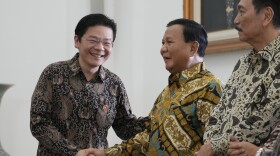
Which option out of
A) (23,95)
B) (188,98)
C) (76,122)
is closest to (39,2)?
(23,95)

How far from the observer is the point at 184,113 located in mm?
2721

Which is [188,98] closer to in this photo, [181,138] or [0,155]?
[181,138]

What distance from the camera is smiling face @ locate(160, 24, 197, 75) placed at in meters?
2.86

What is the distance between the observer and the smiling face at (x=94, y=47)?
3.25 m

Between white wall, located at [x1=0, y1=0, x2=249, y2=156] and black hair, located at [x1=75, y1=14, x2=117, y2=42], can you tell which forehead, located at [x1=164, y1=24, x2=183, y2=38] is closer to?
black hair, located at [x1=75, y1=14, x2=117, y2=42]

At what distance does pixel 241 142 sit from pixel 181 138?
495 millimetres

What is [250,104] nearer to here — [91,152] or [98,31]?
[91,152]

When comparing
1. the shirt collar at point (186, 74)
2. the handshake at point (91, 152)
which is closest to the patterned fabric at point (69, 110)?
the handshake at point (91, 152)

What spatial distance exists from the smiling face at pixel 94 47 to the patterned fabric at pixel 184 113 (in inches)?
22.1

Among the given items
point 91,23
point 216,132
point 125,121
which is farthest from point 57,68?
point 216,132

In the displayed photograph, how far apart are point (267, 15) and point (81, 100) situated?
120 cm

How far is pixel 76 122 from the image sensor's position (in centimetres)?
319

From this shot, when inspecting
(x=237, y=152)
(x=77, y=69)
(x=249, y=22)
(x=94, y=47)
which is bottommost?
(x=237, y=152)

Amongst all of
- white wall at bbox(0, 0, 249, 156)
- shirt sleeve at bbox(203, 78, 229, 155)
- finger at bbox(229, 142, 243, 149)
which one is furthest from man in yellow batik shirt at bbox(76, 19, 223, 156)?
white wall at bbox(0, 0, 249, 156)
